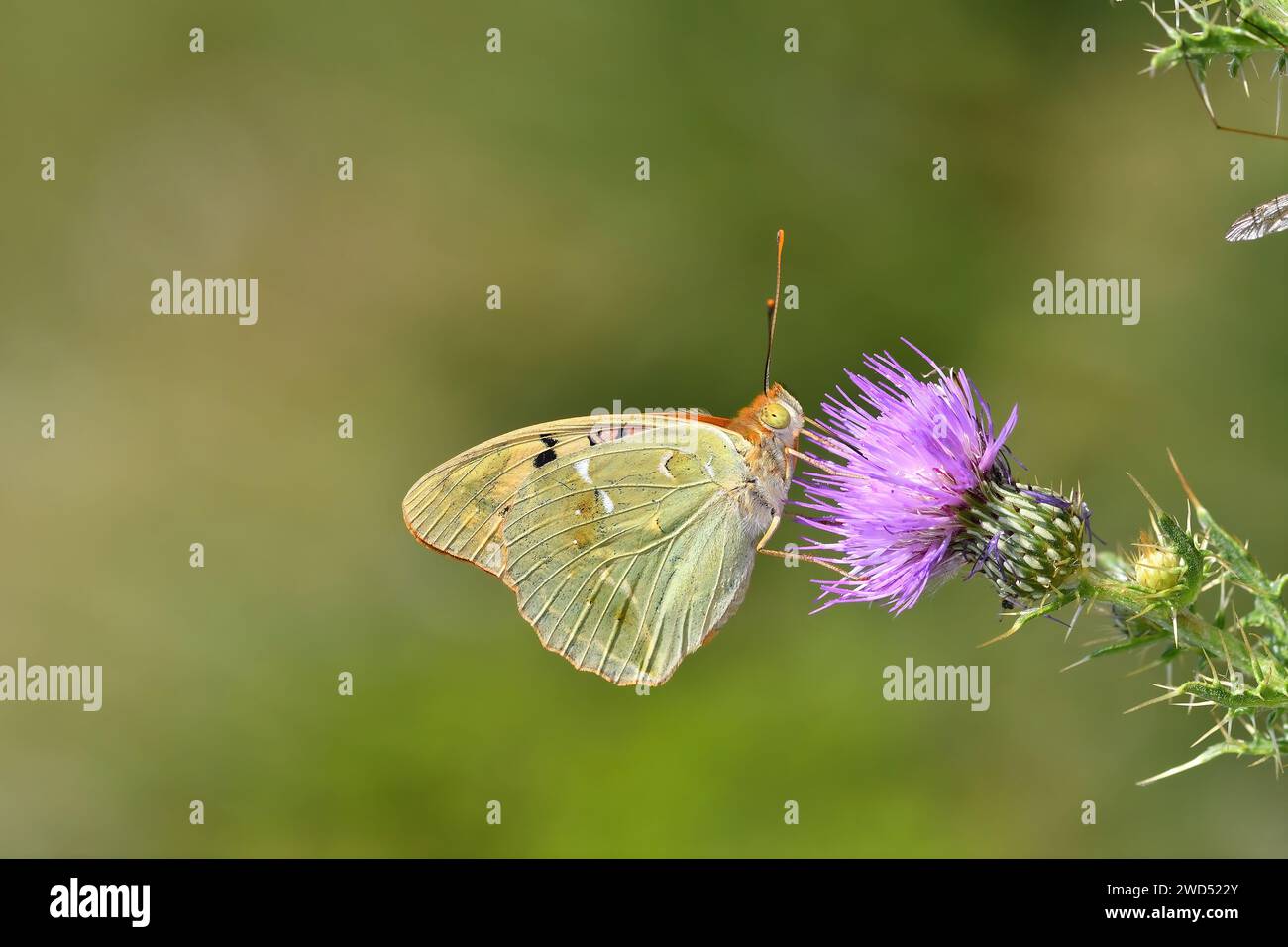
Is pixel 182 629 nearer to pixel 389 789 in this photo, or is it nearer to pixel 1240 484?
pixel 389 789

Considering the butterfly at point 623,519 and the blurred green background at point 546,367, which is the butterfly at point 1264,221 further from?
the blurred green background at point 546,367

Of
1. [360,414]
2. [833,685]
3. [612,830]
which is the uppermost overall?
[360,414]

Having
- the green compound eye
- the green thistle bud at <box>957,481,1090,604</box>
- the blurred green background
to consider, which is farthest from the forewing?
the blurred green background

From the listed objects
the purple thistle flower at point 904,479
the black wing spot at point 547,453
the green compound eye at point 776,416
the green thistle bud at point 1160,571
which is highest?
the green compound eye at point 776,416

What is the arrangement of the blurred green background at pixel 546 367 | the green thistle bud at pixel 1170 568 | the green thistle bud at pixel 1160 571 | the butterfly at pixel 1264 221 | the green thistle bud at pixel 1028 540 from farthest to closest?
the blurred green background at pixel 546 367, the green thistle bud at pixel 1028 540, the green thistle bud at pixel 1160 571, the green thistle bud at pixel 1170 568, the butterfly at pixel 1264 221

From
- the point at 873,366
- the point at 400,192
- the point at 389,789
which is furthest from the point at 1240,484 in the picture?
the point at 400,192

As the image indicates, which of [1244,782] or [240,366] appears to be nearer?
[1244,782]

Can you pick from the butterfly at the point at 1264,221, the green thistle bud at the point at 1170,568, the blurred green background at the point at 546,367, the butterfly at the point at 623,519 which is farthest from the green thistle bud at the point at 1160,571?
the blurred green background at the point at 546,367
